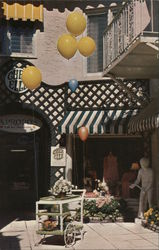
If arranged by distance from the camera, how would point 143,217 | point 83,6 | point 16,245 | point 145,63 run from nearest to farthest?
point 16,245
point 145,63
point 143,217
point 83,6

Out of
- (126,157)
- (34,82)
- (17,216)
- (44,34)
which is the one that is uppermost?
(44,34)

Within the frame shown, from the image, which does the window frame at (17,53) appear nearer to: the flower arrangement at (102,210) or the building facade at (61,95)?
the building facade at (61,95)

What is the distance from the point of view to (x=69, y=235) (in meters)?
9.59

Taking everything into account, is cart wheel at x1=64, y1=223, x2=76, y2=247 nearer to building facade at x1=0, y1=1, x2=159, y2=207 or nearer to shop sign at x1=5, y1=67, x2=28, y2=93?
building facade at x1=0, y1=1, x2=159, y2=207

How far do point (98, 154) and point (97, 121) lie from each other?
1.49m

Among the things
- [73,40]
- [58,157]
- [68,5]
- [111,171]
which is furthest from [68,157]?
[68,5]

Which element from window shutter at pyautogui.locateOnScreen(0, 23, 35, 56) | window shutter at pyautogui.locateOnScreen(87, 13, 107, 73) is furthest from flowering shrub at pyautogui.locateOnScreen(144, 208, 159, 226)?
window shutter at pyautogui.locateOnScreen(0, 23, 35, 56)

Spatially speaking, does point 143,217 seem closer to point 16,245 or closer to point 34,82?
point 16,245

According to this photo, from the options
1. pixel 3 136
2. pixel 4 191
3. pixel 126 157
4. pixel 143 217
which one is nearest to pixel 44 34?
pixel 3 136

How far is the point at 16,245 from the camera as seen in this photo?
357 inches

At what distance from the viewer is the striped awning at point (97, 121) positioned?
1207 centimetres

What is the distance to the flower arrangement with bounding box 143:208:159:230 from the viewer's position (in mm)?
10367

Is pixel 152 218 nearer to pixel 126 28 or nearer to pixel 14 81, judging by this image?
pixel 126 28

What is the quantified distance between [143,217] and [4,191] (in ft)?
19.8
